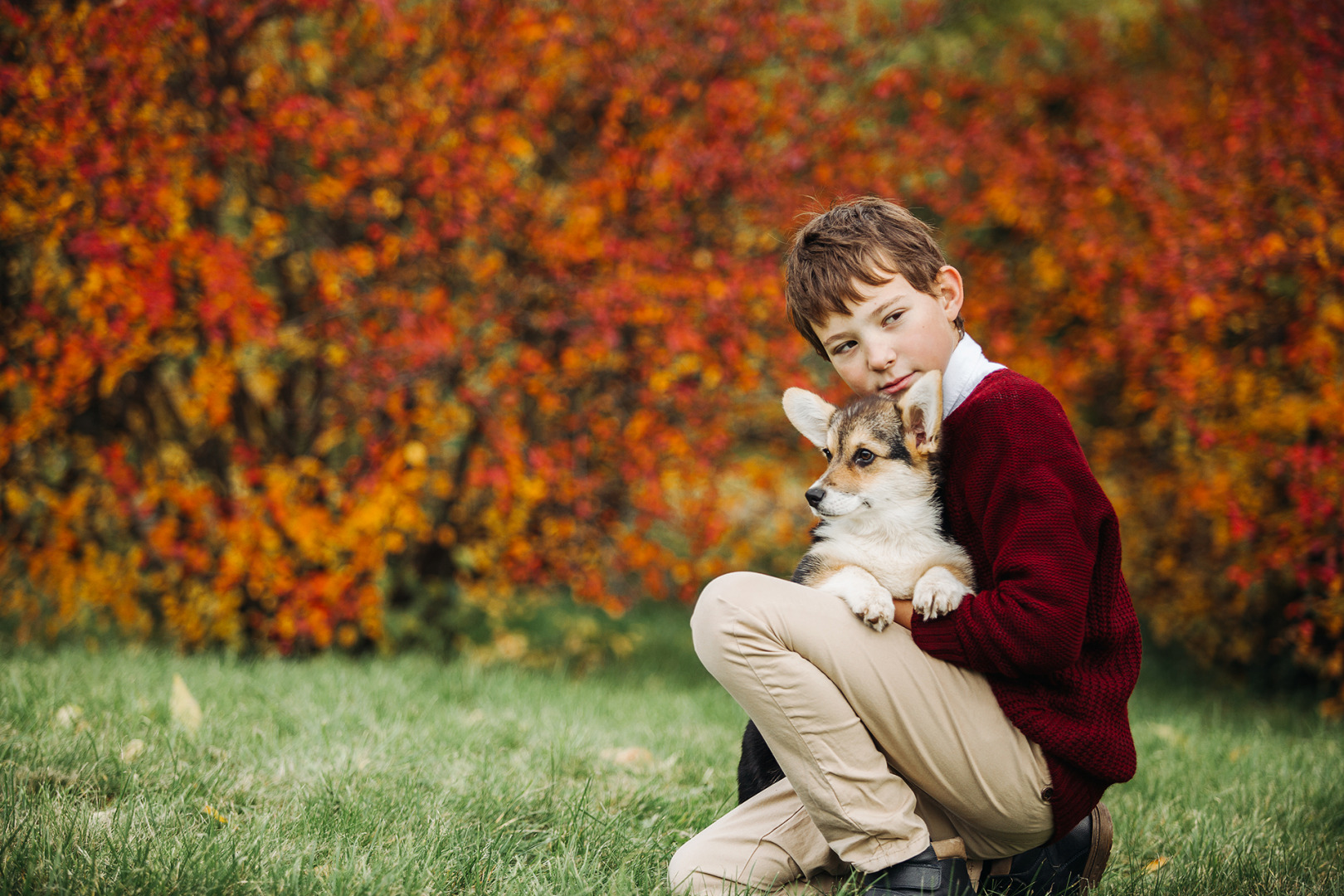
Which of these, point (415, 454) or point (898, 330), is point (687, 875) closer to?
point (898, 330)

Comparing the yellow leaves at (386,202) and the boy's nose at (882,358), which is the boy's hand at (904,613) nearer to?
the boy's nose at (882,358)

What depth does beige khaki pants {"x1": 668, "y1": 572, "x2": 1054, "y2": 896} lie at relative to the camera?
198 centimetres

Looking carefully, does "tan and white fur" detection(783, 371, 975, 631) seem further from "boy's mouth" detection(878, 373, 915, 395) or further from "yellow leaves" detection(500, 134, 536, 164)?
"yellow leaves" detection(500, 134, 536, 164)

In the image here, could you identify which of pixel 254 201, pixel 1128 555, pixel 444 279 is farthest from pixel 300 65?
pixel 1128 555

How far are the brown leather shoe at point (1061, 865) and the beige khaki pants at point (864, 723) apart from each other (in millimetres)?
265

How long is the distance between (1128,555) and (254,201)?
631 cm

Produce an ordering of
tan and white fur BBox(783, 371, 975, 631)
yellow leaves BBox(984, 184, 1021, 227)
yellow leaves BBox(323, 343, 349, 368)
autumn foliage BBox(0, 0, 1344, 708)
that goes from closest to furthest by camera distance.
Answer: tan and white fur BBox(783, 371, 975, 631) < autumn foliage BBox(0, 0, 1344, 708) < yellow leaves BBox(323, 343, 349, 368) < yellow leaves BBox(984, 184, 1021, 227)

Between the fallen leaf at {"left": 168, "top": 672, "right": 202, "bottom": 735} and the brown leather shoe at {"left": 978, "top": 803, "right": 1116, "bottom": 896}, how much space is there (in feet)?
8.13

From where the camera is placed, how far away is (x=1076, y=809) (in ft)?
6.72

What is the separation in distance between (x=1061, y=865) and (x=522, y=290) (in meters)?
4.00

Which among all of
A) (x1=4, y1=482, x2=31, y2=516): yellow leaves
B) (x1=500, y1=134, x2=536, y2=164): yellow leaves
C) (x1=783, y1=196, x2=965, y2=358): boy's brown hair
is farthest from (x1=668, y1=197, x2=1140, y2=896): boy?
(x1=4, y1=482, x2=31, y2=516): yellow leaves

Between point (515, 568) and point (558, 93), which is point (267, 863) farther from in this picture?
point (558, 93)

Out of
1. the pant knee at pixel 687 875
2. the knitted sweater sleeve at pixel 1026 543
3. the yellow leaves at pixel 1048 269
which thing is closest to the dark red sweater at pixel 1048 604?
the knitted sweater sleeve at pixel 1026 543

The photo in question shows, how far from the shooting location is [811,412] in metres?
2.59
